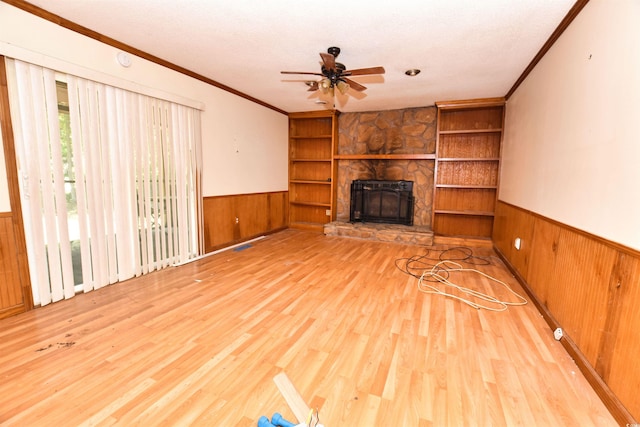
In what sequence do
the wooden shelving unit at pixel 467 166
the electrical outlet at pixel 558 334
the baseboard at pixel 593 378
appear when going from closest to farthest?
the baseboard at pixel 593 378
the electrical outlet at pixel 558 334
the wooden shelving unit at pixel 467 166

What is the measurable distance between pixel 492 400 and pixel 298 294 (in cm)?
171

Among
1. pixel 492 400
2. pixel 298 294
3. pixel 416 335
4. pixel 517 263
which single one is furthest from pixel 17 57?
pixel 517 263

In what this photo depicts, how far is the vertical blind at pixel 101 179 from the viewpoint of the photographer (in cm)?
228

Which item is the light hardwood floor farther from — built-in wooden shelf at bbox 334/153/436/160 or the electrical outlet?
built-in wooden shelf at bbox 334/153/436/160

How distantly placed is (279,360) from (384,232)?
353 cm

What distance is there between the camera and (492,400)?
147 cm

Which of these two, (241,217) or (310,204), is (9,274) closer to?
(241,217)

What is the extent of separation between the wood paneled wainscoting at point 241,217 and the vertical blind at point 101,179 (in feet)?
1.18

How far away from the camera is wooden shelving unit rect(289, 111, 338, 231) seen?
229 inches

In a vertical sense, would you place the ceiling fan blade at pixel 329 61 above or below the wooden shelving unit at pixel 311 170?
above

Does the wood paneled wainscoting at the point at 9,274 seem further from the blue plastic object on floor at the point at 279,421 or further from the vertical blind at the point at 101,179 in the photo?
the blue plastic object on floor at the point at 279,421

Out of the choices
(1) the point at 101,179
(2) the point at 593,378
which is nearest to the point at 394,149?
(2) the point at 593,378

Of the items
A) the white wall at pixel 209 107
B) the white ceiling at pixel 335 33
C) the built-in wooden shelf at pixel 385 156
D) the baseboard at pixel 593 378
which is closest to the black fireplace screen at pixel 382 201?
the built-in wooden shelf at pixel 385 156

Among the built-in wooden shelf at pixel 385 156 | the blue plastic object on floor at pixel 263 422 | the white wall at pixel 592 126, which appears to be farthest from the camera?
the built-in wooden shelf at pixel 385 156
